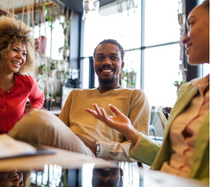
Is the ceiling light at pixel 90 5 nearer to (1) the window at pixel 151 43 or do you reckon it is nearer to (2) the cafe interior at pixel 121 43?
(2) the cafe interior at pixel 121 43

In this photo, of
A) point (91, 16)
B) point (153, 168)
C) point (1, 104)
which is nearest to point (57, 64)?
point (91, 16)

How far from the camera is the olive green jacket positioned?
0.53m

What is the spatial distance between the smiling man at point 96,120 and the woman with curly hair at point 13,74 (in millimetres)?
472

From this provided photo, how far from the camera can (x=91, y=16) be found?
331cm

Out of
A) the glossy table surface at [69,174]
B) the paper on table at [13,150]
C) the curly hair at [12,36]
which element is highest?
the curly hair at [12,36]

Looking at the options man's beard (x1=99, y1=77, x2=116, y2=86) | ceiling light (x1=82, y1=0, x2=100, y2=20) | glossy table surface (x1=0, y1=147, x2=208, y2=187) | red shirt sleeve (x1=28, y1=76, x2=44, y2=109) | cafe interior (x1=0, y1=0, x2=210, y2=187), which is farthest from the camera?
cafe interior (x1=0, y1=0, x2=210, y2=187)

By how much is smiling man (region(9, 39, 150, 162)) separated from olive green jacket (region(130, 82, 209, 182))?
27 cm

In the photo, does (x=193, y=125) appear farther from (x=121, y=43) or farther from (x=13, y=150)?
(x=121, y=43)

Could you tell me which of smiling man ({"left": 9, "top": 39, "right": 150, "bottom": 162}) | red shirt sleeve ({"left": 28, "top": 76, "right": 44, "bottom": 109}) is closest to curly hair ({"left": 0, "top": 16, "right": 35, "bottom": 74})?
red shirt sleeve ({"left": 28, "top": 76, "right": 44, "bottom": 109})

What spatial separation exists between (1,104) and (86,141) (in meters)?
0.95

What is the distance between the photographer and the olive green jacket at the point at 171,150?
1.74 feet

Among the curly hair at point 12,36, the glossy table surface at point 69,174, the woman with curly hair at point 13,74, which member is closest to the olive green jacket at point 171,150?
the glossy table surface at point 69,174

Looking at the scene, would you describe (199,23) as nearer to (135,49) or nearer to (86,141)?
(86,141)

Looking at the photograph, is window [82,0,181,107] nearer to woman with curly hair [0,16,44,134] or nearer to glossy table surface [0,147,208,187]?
woman with curly hair [0,16,44,134]
